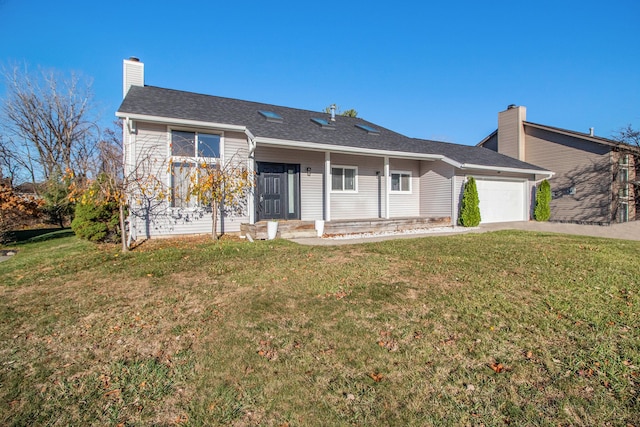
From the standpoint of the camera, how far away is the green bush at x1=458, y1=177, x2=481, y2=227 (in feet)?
42.5

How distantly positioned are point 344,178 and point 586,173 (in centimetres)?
1303

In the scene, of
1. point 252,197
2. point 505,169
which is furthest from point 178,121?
point 505,169

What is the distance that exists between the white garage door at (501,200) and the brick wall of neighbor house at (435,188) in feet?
6.39

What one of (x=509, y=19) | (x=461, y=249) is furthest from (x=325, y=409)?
(x=509, y=19)

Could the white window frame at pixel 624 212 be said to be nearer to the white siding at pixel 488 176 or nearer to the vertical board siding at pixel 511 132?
the white siding at pixel 488 176

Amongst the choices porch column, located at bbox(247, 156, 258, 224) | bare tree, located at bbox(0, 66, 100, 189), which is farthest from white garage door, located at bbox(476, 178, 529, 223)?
bare tree, located at bbox(0, 66, 100, 189)

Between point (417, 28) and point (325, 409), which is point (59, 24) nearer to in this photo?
point (417, 28)

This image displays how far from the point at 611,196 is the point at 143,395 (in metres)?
20.4

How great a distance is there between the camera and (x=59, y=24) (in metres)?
14.7

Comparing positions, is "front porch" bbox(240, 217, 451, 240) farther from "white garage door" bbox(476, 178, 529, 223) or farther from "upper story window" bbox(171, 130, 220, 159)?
"white garage door" bbox(476, 178, 529, 223)

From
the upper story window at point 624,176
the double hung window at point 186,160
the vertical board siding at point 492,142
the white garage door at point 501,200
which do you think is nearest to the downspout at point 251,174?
the double hung window at point 186,160

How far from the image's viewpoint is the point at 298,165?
37.9 ft

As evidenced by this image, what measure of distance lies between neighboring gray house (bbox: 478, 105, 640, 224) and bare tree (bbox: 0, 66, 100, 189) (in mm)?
28399

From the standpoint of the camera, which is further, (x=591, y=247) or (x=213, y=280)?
(x=591, y=247)
